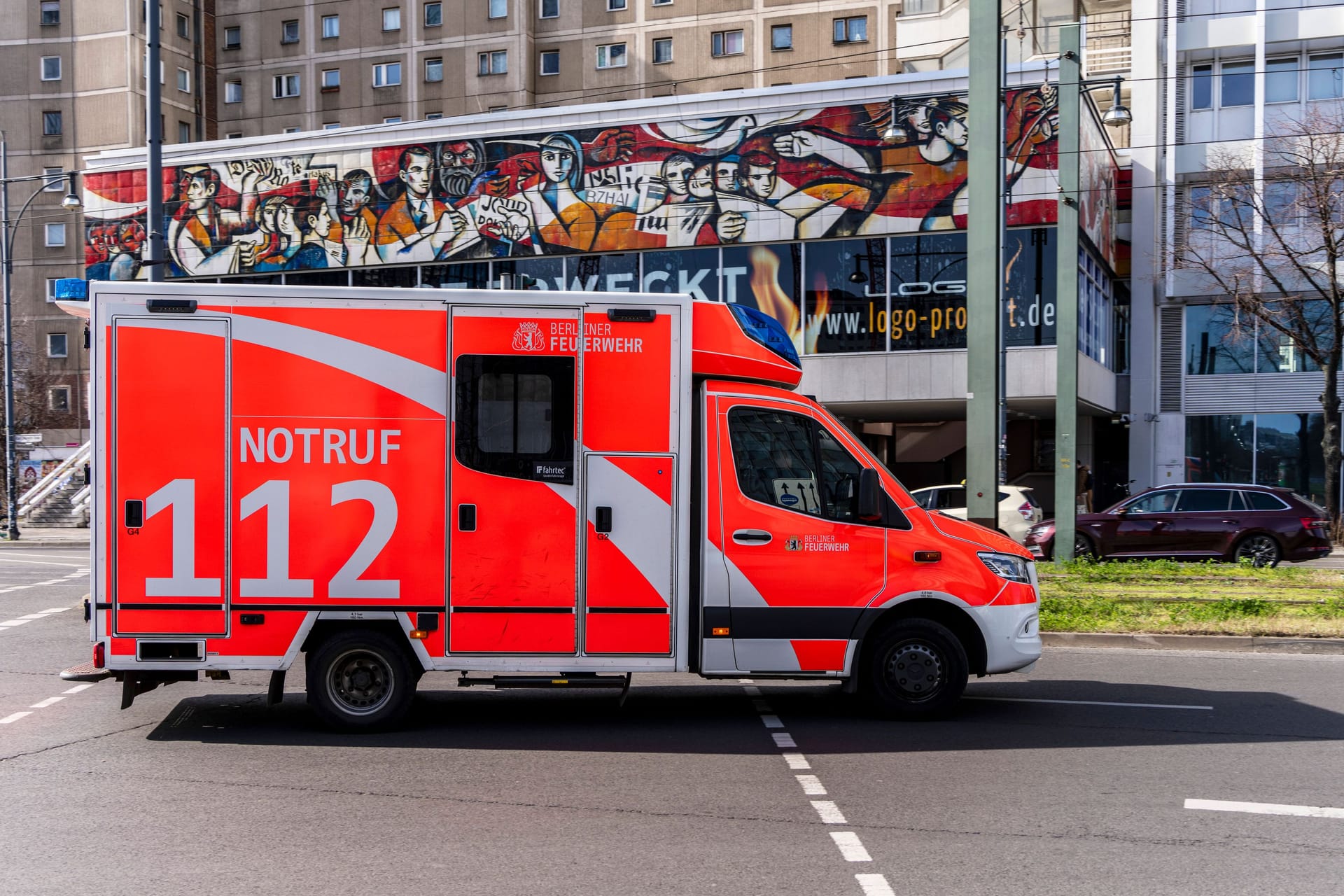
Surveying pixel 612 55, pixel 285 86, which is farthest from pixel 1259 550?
pixel 285 86

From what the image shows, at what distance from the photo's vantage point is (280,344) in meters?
8.37

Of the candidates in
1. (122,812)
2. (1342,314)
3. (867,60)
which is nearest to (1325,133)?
(1342,314)

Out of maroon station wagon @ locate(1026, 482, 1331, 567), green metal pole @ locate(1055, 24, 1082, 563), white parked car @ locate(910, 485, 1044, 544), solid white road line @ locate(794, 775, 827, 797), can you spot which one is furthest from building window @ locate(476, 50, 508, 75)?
solid white road line @ locate(794, 775, 827, 797)

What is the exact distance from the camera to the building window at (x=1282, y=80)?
1464 inches

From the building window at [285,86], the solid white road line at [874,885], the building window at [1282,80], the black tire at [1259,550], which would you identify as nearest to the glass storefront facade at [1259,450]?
the building window at [1282,80]

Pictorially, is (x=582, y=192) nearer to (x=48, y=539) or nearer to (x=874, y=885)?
(x=48, y=539)

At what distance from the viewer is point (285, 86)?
209 feet

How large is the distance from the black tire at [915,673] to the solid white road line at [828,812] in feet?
7.12

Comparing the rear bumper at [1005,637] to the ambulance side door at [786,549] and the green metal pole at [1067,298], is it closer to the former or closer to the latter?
the ambulance side door at [786,549]

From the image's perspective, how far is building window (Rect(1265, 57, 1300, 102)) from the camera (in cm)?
3719

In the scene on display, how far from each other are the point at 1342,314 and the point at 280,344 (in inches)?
1263

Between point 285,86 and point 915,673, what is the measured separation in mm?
61712

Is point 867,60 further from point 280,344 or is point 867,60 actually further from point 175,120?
point 280,344

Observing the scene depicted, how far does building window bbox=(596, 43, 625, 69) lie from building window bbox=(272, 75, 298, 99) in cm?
1591
